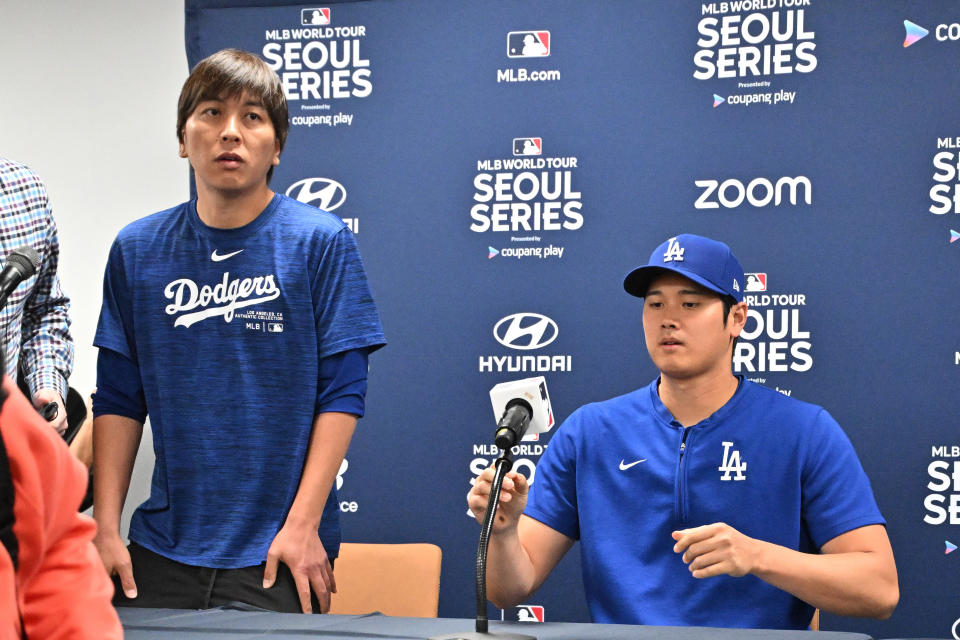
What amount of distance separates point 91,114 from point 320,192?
0.95 metres

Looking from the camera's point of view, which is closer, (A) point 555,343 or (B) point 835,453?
(B) point 835,453

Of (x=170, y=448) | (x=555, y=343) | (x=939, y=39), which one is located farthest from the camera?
(x=555, y=343)

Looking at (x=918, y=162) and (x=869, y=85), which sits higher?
(x=869, y=85)

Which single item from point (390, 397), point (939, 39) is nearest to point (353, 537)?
point (390, 397)

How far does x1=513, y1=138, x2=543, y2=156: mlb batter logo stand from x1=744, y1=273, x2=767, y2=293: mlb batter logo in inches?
28.7

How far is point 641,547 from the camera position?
174 centimetres

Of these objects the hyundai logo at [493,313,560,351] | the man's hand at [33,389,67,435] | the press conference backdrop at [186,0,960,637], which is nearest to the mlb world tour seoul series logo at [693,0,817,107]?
the press conference backdrop at [186,0,960,637]

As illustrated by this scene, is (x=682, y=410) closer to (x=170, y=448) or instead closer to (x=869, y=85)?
(x=170, y=448)

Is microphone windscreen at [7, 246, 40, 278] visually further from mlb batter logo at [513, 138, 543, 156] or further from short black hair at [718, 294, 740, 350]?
mlb batter logo at [513, 138, 543, 156]

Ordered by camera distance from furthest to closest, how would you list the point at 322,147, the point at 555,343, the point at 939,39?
1. the point at 322,147
2. the point at 555,343
3. the point at 939,39

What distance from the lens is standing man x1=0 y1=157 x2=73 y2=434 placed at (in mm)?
1687

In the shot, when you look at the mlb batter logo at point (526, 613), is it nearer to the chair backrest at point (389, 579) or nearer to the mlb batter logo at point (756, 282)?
the chair backrest at point (389, 579)

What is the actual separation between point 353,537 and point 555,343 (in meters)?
0.86

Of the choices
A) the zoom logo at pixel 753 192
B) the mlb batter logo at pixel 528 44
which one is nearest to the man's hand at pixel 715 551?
the zoom logo at pixel 753 192
